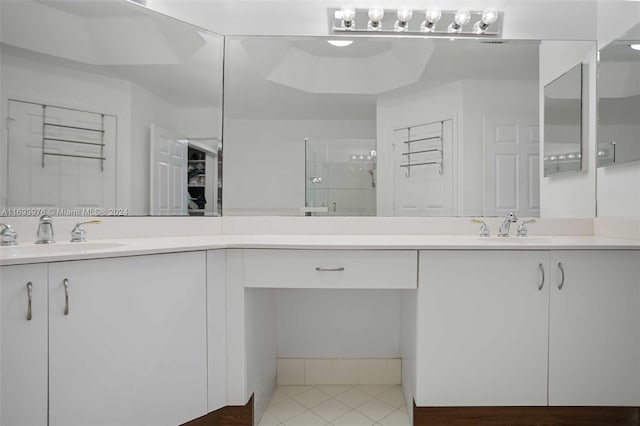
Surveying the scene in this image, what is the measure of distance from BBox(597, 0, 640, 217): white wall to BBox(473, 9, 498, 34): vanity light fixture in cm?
60

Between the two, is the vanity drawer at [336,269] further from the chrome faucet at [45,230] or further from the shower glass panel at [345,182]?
the chrome faucet at [45,230]

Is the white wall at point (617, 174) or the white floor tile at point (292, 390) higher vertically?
the white wall at point (617, 174)

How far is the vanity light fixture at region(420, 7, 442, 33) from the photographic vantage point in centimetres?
187

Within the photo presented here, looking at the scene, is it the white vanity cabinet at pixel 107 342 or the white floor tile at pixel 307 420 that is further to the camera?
the white floor tile at pixel 307 420

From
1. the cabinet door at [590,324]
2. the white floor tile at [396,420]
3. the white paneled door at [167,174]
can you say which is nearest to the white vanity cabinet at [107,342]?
the white paneled door at [167,174]

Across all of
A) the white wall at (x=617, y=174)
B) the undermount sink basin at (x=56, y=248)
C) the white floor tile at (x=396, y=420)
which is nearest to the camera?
the undermount sink basin at (x=56, y=248)

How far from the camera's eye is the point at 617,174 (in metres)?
1.81

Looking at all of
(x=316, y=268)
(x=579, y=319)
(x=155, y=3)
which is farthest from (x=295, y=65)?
(x=579, y=319)

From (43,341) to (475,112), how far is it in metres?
2.13

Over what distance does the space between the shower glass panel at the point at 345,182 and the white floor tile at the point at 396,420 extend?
100 cm

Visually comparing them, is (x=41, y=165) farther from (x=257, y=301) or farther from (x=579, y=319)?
(x=579, y=319)

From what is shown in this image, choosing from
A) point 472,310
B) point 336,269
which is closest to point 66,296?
point 336,269

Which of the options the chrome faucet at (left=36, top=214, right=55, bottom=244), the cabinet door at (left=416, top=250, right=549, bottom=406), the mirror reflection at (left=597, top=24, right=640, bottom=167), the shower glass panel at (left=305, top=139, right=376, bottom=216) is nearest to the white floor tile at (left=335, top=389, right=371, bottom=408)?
the cabinet door at (left=416, top=250, right=549, bottom=406)

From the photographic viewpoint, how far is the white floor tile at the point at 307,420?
1607 millimetres
